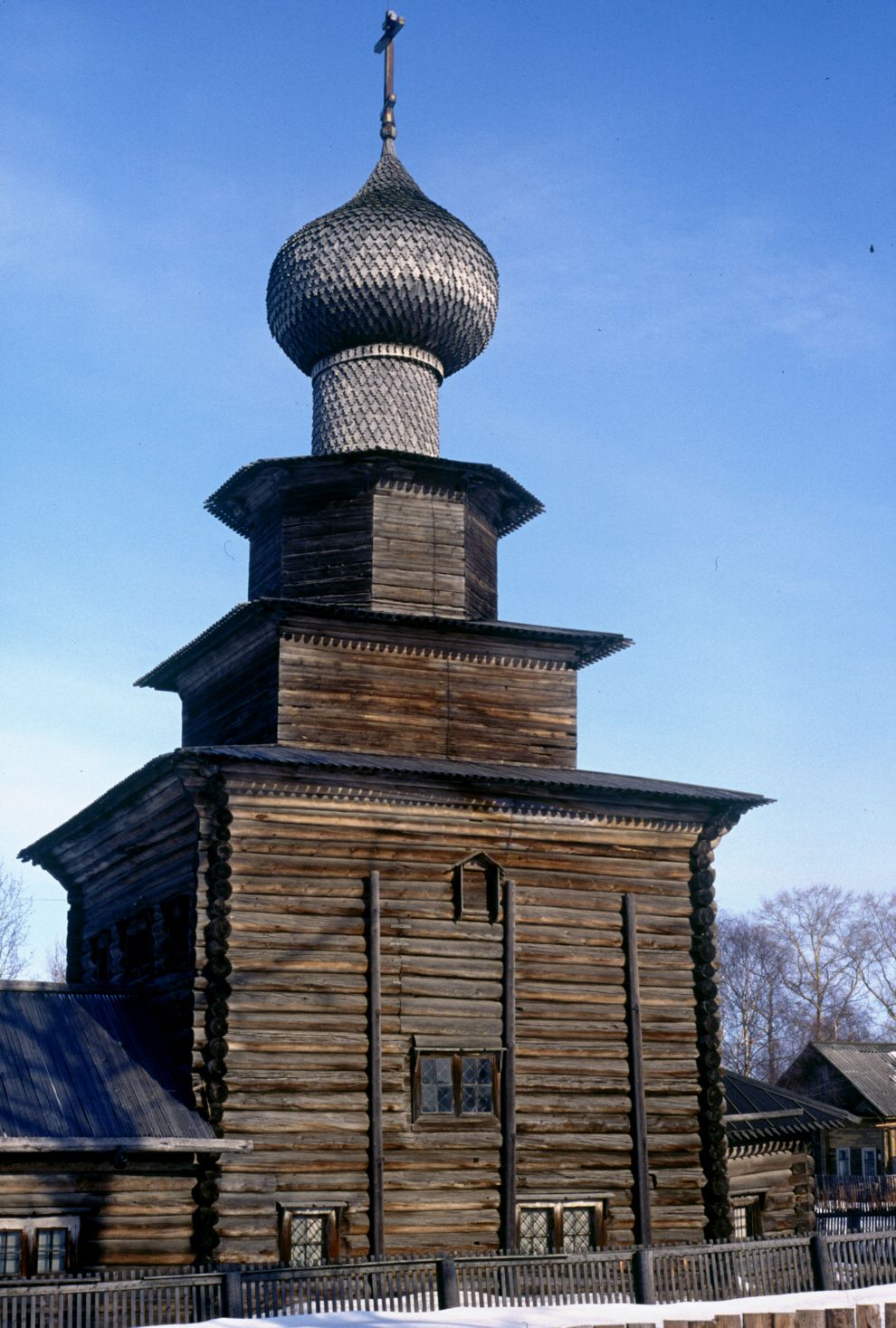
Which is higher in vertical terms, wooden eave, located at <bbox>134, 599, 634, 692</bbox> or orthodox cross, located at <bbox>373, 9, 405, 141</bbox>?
orthodox cross, located at <bbox>373, 9, 405, 141</bbox>

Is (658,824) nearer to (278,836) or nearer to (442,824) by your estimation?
(442,824)

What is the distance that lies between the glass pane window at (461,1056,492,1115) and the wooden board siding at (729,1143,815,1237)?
473 cm

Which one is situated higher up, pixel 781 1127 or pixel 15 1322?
pixel 781 1127

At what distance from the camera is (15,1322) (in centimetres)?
1432

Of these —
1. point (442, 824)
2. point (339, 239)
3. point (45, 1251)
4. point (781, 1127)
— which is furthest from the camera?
point (339, 239)

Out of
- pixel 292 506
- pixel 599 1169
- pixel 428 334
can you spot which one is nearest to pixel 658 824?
pixel 599 1169

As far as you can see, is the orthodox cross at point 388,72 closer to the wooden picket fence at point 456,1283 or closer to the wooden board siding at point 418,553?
the wooden board siding at point 418,553

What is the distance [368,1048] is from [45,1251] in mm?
4467

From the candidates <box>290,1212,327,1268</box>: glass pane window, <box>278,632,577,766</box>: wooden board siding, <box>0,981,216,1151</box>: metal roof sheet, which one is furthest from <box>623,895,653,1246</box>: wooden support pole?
<box>0,981,216,1151</box>: metal roof sheet

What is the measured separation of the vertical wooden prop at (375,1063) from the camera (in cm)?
1873

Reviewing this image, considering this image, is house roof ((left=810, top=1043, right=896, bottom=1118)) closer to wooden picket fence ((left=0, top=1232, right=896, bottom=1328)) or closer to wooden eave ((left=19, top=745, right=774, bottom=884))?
wooden eave ((left=19, top=745, right=774, bottom=884))

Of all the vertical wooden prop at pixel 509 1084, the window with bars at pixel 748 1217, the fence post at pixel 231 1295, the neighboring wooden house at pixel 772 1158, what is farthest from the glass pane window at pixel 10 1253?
the window with bars at pixel 748 1217

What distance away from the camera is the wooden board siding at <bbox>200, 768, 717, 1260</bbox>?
18.8m

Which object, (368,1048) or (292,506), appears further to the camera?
(292,506)
